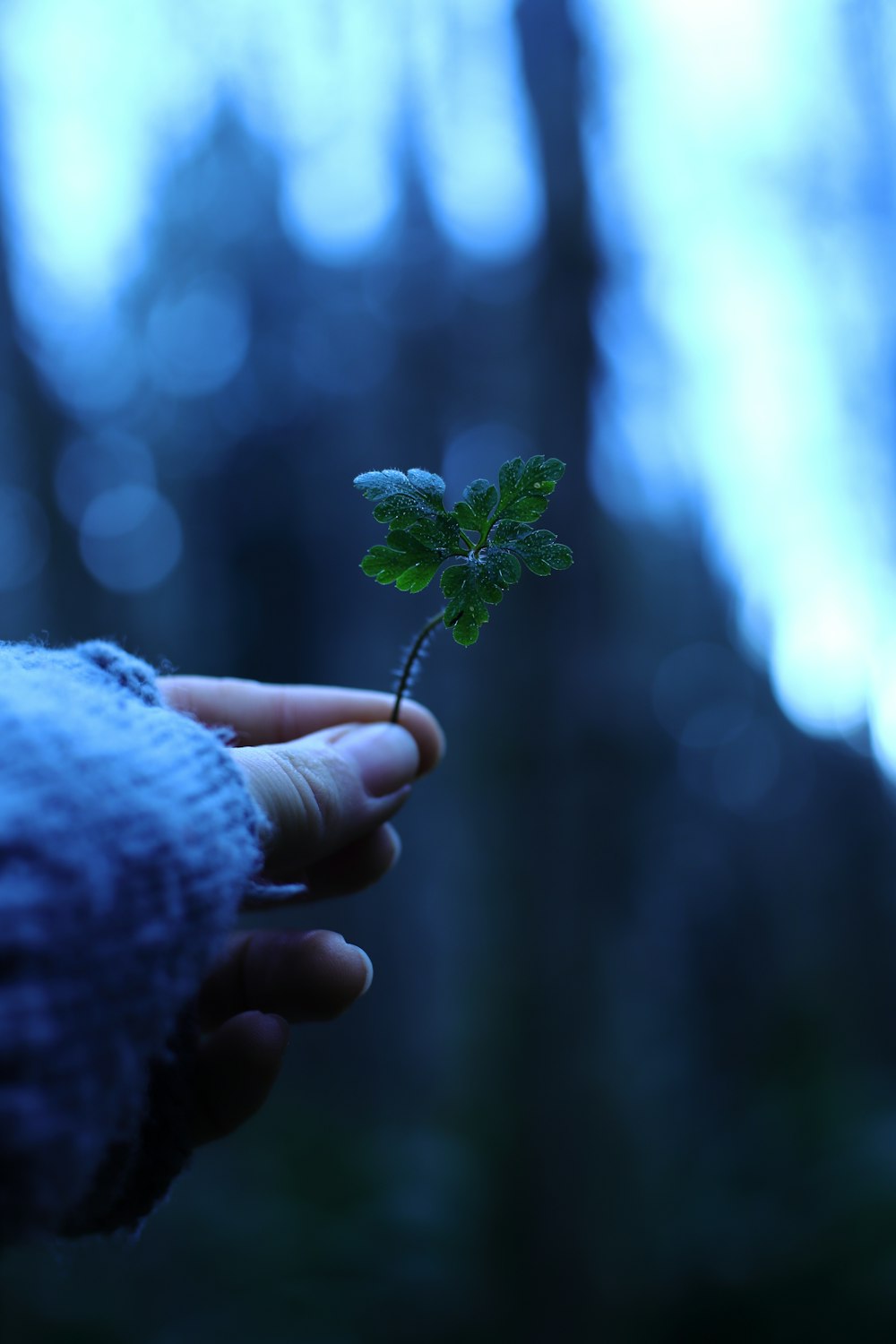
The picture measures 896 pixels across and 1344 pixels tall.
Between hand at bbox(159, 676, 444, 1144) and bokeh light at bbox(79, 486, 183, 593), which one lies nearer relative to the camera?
hand at bbox(159, 676, 444, 1144)

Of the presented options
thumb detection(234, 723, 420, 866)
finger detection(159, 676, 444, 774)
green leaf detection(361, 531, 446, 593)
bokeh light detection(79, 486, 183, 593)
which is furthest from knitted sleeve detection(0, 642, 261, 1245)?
bokeh light detection(79, 486, 183, 593)

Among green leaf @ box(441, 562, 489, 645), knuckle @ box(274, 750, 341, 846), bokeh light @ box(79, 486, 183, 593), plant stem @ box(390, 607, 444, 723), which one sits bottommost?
bokeh light @ box(79, 486, 183, 593)

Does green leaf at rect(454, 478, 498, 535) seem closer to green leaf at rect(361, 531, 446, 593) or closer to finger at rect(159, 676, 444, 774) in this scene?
green leaf at rect(361, 531, 446, 593)

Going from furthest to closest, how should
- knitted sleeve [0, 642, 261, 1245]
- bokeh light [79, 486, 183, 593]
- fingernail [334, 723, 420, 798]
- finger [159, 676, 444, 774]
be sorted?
bokeh light [79, 486, 183, 593]
finger [159, 676, 444, 774]
fingernail [334, 723, 420, 798]
knitted sleeve [0, 642, 261, 1245]

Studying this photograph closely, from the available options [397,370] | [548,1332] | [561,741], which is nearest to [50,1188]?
[561,741]

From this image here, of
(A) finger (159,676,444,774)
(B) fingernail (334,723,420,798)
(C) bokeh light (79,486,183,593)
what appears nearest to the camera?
(B) fingernail (334,723,420,798)

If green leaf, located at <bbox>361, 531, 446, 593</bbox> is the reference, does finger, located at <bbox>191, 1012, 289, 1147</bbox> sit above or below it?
below

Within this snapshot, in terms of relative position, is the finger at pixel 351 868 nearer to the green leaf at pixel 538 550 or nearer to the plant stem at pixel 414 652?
the plant stem at pixel 414 652
